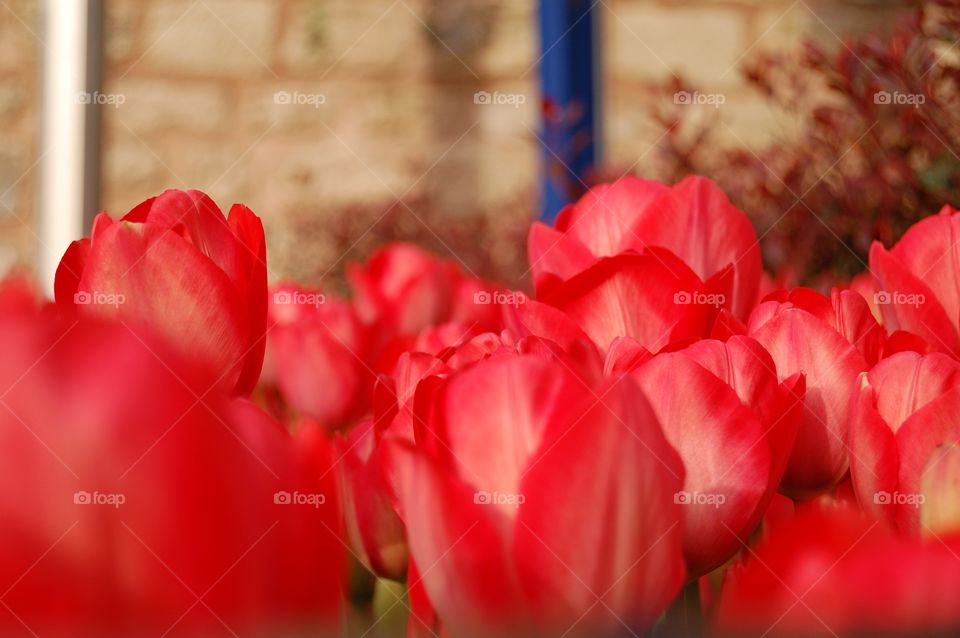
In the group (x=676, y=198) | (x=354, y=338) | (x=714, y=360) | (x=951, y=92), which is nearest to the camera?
(x=714, y=360)

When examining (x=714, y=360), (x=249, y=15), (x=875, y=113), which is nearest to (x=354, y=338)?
(x=714, y=360)

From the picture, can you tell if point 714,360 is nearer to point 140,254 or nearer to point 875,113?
point 140,254

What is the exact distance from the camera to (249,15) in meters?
3.94

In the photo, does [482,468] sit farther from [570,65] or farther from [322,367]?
[570,65]

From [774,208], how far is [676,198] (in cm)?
83

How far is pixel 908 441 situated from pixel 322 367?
39 cm

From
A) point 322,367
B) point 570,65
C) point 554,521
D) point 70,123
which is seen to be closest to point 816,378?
point 554,521

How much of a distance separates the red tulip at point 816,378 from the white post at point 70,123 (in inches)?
34.8

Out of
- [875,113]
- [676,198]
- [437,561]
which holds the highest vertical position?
[875,113]

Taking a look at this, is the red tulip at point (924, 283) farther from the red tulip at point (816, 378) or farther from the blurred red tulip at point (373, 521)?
the blurred red tulip at point (373, 521)

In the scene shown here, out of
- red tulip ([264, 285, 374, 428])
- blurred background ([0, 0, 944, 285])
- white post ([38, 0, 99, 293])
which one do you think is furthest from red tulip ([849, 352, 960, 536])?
blurred background ([0, 0, 944, 285])

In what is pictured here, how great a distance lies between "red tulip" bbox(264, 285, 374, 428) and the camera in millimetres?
601

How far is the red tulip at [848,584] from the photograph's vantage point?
8.7 inches

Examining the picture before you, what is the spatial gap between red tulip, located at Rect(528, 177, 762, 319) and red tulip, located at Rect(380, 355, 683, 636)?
0.65 feet
